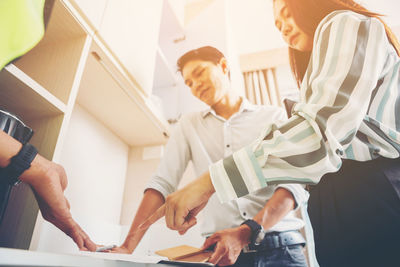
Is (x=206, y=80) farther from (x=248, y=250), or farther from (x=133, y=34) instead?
Result: (x=248, y=250)

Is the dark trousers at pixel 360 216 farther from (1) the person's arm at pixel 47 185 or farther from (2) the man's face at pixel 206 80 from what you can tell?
(2) the man's face at pixel 206 80

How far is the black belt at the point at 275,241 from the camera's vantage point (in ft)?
2.42

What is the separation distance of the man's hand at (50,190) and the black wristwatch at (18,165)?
0.08 ft

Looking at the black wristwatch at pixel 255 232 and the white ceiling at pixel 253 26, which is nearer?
the black wristwatch at pixel 255 232

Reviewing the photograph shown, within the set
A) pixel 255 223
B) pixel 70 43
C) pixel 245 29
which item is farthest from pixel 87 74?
pixel 245 29

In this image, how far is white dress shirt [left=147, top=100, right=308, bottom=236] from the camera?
2.81 ft

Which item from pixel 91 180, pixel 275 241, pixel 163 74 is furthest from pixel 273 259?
pixel 163 74

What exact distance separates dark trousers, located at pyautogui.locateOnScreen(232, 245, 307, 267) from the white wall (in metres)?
0.62

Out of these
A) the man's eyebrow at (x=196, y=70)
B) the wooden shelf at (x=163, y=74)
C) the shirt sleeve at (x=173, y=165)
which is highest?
the wooden shelf at (x=163, y=74)

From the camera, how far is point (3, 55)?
39cm

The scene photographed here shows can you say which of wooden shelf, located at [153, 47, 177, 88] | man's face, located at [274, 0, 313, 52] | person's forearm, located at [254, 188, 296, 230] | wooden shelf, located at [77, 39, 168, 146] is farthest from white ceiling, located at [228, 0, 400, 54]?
person's forearm, located at [254, 188, 296, 230]

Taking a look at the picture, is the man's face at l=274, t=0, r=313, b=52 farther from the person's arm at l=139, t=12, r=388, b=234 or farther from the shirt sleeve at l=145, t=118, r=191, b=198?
the shirt sleeve at l=145, t=118, r=191, b=198

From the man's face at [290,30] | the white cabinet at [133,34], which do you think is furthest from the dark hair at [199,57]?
the man's face at [290,30]

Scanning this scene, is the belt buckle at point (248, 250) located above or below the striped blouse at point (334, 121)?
below
